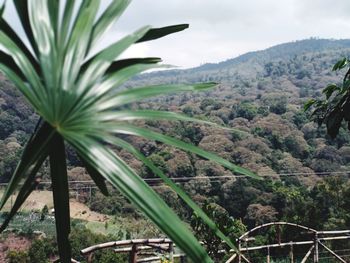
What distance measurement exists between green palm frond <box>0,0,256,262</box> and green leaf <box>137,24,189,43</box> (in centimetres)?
8

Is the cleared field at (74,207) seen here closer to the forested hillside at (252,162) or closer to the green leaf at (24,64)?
the forested hillside at (252,162)

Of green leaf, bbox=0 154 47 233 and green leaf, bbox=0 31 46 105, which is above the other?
green leaf, bbox=0 31 46 105

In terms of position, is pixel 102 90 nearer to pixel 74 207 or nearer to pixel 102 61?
pixel 102 61

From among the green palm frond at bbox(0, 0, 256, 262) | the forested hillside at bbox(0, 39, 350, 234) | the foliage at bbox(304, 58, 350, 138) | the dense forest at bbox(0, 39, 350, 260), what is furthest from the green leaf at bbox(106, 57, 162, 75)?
the forested hillside at bbox(0, 39, 350, 234)

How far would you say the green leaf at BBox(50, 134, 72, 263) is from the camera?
0.74m

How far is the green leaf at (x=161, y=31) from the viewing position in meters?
0.88

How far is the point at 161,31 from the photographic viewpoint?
0.89 m

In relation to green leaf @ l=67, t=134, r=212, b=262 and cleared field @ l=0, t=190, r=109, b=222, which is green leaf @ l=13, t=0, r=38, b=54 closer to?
green leaf @ l=67, t=134, r=212, b=262

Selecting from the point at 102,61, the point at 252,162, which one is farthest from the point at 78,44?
the point at 252,162

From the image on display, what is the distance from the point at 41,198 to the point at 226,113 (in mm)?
21223

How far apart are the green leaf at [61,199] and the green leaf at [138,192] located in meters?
0.13

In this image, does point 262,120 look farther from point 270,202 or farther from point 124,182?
point 124,182

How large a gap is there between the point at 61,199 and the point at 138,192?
0.26 metres

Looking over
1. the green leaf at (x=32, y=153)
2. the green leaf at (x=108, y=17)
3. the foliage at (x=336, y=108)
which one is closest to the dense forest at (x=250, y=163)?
the foliage at (x=336, y=108)
